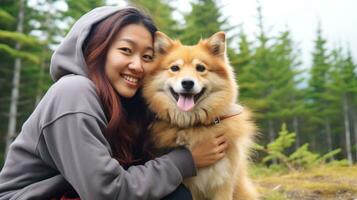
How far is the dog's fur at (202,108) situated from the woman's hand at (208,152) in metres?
0.06

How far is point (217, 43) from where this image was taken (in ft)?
10.5

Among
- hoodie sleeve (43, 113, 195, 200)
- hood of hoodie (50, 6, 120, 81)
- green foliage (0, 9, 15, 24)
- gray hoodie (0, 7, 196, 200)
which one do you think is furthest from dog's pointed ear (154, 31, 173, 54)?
green foliage (0, 9, 15, 24)

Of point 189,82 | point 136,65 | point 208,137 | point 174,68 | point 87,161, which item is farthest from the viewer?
point 174,68

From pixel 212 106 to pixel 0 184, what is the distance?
1602 millimetres

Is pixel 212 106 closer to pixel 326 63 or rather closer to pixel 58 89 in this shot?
pixel 58 89

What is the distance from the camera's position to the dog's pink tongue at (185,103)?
293 cm

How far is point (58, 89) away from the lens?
2.06 meters

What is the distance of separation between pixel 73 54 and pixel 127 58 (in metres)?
0.35

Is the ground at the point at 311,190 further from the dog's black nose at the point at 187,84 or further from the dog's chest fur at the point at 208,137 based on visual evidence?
the dog's black nose at the point at 187,84

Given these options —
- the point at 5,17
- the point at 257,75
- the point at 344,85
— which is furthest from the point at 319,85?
the point at 5,17

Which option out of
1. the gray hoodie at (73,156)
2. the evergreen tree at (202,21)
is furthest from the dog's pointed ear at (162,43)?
the evergreen tree at (202,21)

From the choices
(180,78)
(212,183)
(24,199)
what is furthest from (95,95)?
(212,183)

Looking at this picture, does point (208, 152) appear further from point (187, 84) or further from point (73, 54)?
point (73, 54)

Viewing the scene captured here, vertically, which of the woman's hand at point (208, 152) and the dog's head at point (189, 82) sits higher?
the dog's head at point (189, 82)
